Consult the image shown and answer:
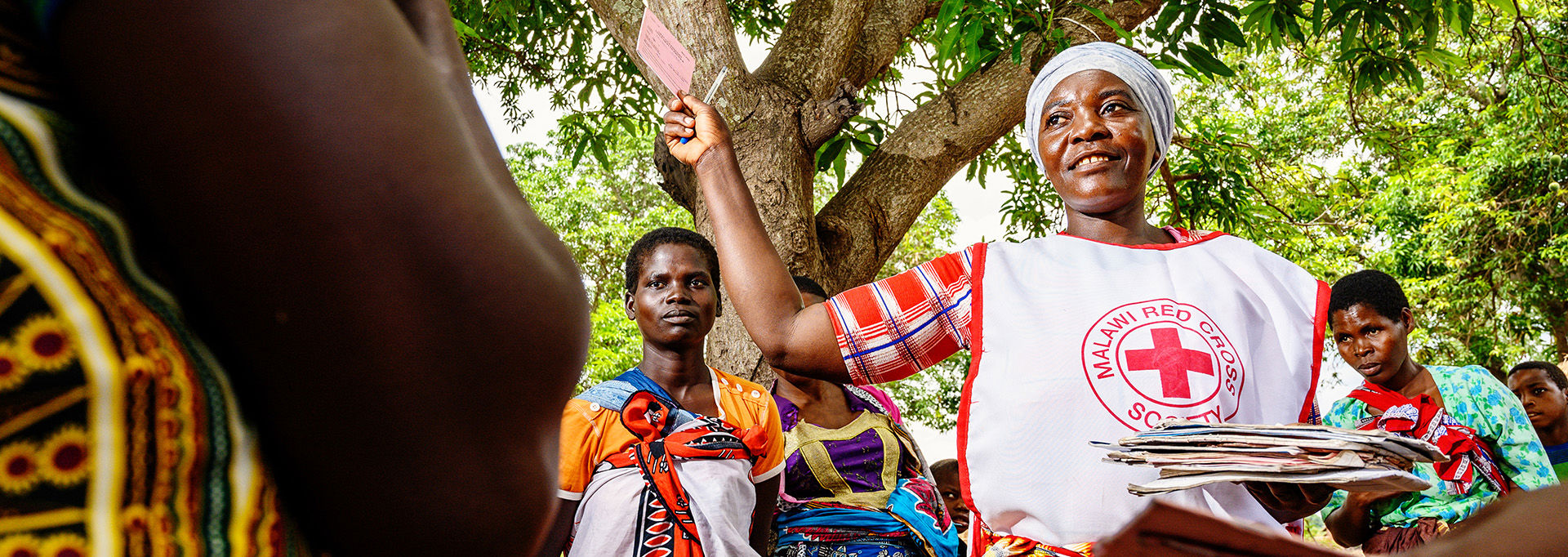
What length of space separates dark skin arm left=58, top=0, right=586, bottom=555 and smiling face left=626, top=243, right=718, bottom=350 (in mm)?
2877

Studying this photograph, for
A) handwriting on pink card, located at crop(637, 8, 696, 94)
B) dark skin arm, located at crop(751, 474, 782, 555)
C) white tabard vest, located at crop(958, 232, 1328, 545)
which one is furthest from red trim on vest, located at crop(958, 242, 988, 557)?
dark skin arm, located at crop(751, 474, 782, 555)

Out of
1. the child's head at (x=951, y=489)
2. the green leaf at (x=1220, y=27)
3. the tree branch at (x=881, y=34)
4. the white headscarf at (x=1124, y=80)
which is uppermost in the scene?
the tree branch at (x=881, y=34)

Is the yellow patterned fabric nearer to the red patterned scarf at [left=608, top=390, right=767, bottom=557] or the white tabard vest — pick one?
the white tabard vest

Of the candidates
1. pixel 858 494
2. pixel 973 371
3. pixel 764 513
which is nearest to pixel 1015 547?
pixel 973 371

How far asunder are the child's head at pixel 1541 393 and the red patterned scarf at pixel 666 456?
481cm

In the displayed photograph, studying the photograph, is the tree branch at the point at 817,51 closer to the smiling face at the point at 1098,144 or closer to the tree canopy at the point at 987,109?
the tree canopy at the point at 987,109

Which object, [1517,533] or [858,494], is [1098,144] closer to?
[1517,533]

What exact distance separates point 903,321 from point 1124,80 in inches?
25.8

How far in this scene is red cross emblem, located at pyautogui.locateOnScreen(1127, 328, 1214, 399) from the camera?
5.53 ft

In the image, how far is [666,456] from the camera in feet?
9.86

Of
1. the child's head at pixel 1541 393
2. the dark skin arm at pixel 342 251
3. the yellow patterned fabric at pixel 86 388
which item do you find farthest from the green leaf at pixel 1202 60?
the yellow patterned fabric at pixel 86 388

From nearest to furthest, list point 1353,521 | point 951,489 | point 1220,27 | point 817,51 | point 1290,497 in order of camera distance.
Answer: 1. point 1290,497
2. point 1353,521
3. point 1220,27
4. point 817,51
5. point 951,489

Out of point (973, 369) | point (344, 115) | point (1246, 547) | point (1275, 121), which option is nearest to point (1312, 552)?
point (1246, 547)

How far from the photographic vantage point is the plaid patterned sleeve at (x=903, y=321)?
1.85m
